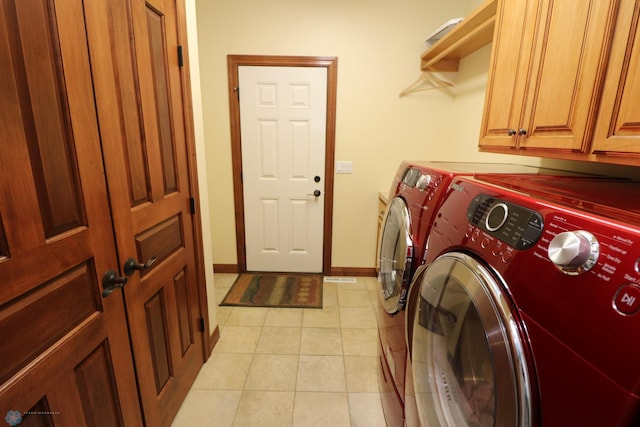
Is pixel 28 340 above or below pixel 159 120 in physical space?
below

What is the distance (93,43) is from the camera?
886 millimetres

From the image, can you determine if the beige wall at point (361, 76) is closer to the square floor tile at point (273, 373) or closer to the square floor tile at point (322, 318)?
the square floor tile at point (322, 318)

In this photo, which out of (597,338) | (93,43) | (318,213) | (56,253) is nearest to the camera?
(597,338)

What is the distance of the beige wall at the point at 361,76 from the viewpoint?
2488 millimetres

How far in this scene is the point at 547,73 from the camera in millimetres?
1032

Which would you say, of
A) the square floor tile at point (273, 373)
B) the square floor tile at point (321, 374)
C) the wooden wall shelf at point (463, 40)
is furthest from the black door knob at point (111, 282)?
the wooden wall shelf at point (463, 40)

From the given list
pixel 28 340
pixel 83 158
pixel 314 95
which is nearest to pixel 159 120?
pixel 83 158

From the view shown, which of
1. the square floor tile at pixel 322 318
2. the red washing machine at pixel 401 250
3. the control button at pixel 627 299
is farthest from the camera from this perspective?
the square floor tile at pixel 322 318

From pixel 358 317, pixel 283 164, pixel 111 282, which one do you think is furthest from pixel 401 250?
pixel 283 164

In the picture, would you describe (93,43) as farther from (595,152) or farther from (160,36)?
(595,152)

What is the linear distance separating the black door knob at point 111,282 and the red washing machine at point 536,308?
1.00m

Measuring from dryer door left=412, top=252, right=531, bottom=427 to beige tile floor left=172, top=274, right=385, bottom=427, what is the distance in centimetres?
86

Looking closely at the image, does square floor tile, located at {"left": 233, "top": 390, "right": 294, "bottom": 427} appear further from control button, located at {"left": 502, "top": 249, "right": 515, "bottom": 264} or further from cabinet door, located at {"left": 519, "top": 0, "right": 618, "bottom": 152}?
cabinet door, located at {"left": 519, "top": 0, "right": 618, "bottom": 152}

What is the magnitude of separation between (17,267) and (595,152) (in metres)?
1.55
